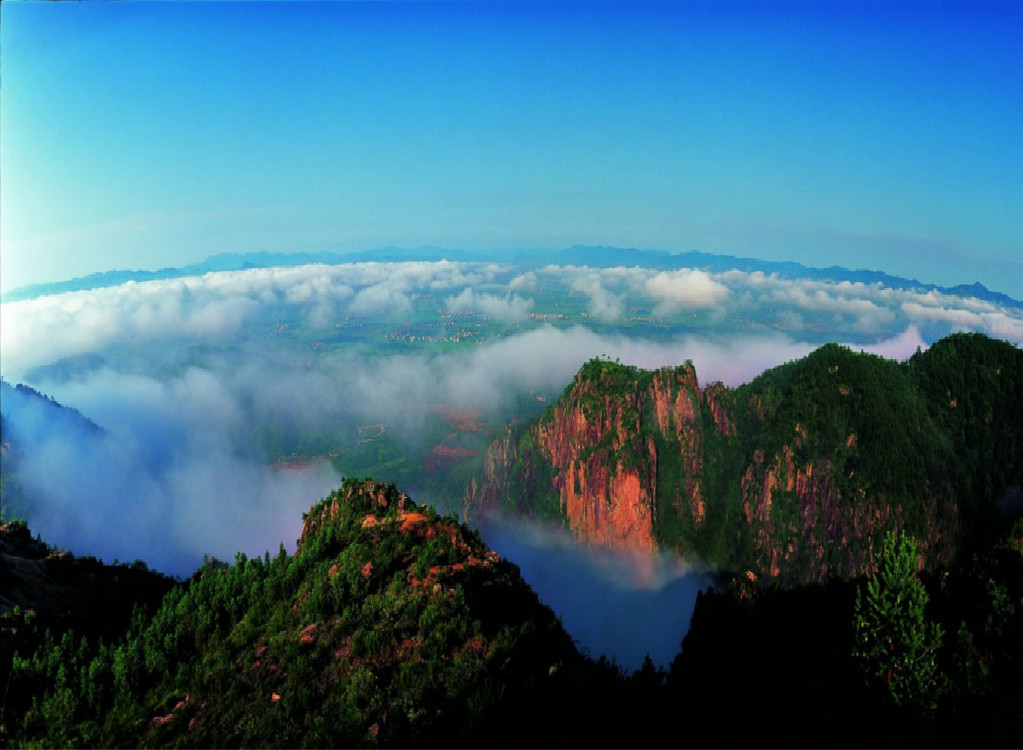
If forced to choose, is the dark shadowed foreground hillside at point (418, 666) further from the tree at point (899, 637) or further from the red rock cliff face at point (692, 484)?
the red rock cliff face at point (692, 484)

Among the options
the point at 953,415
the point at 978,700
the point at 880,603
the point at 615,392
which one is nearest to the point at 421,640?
the point at 880,603

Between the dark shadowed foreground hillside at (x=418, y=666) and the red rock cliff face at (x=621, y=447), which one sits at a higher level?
the dark shadowed foreground hillside at (x=418, y=666)

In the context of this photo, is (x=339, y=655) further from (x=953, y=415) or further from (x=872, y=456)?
(x=953, y=415)

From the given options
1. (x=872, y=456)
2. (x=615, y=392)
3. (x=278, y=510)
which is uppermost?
(x=615, y=392)

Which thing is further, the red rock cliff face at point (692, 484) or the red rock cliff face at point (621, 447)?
the red rock cliff face at point (621, 447)

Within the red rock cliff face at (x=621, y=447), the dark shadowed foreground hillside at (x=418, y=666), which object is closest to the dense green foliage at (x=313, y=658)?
the dark shadowed foreground hillside at (x=418, y=666)

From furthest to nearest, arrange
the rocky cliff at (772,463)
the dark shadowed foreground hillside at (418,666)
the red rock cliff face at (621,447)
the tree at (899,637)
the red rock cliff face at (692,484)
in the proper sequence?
1. the red rock cliff face at (621,447)
2. the rocky cliff at (772,463)
3. the red rock cliff face at (692,484)
4. the tree at (899,637)
5. the dark shadowed foreground hillside at (418,666)

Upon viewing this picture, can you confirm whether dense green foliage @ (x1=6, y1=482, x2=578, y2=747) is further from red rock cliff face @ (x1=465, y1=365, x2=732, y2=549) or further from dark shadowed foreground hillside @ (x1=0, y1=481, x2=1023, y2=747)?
red rock cliff face @ (x1=465, y1=365, x2=732, y2=549)

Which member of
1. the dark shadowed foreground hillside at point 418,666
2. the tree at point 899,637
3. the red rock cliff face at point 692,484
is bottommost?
the red rock cliff face at point 692,484
